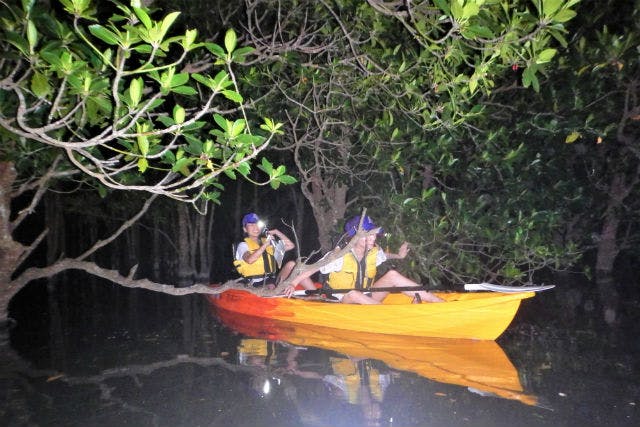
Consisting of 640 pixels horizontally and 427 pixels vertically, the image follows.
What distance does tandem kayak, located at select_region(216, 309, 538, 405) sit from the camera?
15.4 feet

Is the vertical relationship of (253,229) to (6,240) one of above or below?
above

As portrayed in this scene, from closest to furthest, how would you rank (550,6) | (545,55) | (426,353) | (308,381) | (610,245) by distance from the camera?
(550,6), (545,55), (308,381), (426,353), (610,245)

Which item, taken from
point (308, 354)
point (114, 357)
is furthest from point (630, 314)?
point (114, 357)

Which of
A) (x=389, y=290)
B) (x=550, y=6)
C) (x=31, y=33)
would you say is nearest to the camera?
(x=31, y=33)

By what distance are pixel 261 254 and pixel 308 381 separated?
310 cm

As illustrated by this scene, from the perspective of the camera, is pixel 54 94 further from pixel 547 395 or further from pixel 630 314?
pixel 630 314

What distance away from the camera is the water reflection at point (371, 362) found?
4.53 metres

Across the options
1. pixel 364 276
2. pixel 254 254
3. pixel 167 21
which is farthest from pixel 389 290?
pixel 167 21

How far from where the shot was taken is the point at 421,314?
5.91 m

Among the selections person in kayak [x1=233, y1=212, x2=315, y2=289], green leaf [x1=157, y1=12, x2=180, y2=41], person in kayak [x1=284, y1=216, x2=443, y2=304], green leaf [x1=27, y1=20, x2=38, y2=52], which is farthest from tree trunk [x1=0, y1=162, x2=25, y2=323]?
person in kayak [x1=233, y1=212, x2=315, y2=289]

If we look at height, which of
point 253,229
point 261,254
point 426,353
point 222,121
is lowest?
point 426,353

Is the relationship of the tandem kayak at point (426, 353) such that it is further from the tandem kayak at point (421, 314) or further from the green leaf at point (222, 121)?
the green leaf at point (222, 121)

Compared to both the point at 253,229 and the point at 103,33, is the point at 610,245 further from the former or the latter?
the point at 103,33

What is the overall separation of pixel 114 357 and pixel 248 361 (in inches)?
72.1
